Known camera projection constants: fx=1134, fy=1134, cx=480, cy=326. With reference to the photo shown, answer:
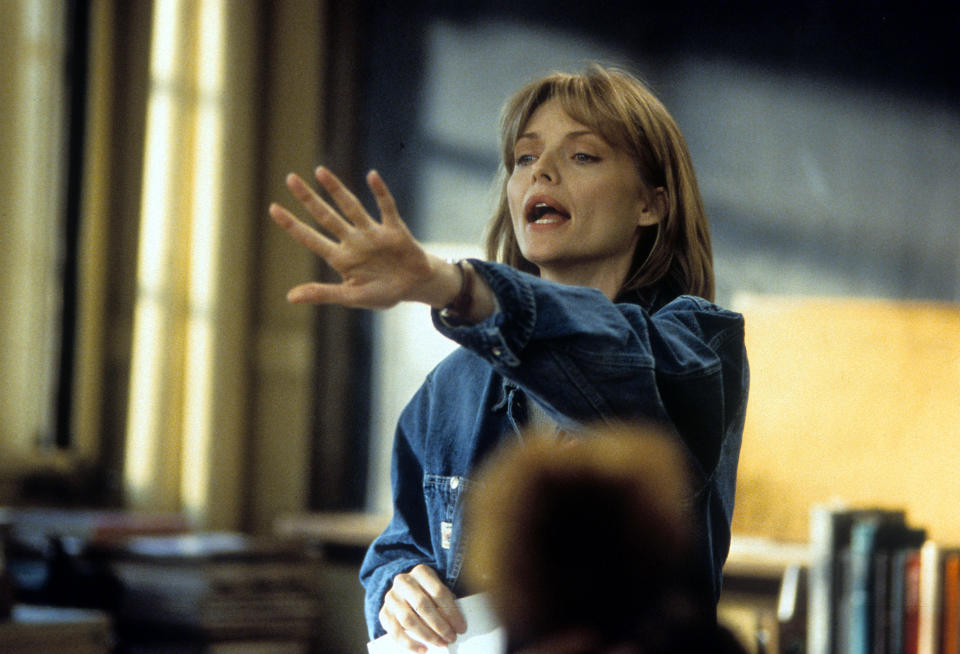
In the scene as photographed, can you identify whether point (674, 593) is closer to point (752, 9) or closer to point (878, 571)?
point (878, 571)

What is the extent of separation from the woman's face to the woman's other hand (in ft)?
0.90

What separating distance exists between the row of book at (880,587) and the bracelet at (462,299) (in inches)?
38.9

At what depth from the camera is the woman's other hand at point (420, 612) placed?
0.82 m

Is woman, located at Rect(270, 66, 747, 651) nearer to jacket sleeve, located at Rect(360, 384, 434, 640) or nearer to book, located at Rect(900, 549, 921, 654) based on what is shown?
jacket sleeve, located at Rect(360, 384, 434, 640)

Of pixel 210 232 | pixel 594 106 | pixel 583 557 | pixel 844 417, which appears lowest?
pixel 844 417

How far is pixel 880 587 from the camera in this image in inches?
59.6

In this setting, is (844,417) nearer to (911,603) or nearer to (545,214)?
(911,603)

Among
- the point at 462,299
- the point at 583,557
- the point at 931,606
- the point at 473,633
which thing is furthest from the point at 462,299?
the point at 931,606

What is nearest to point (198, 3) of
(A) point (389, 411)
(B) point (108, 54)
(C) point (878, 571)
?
(B) point (108, 54)

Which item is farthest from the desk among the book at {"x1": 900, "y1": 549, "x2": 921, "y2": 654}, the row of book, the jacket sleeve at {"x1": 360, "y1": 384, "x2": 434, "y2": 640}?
the book at {"x1": 900, "y1": 549, "x2": 921, "y2": 654}

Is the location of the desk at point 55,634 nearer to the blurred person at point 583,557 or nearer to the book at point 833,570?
the book at point 833,570

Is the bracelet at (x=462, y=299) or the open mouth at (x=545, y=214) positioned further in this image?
the open mouth at (x=545, y=214)

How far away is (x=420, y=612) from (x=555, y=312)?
0.94 ft

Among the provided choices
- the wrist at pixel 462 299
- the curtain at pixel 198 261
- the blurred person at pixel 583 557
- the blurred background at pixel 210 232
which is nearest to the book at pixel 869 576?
the wrist at pixel 462 299
